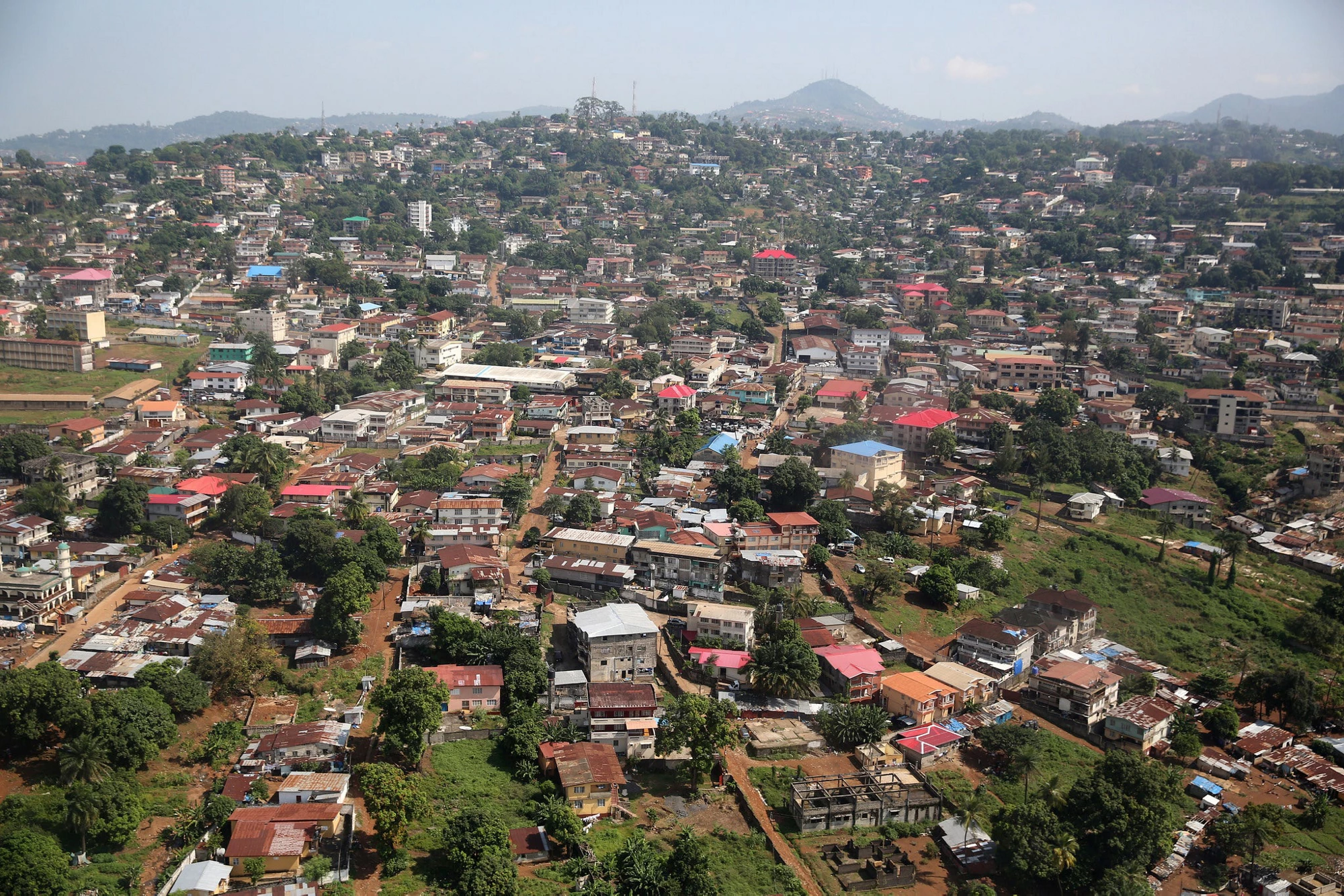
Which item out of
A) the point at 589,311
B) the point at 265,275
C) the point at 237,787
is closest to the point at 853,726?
the point at 237,787

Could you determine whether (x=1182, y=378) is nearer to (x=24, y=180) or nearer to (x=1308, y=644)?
(x=1308, y=644)

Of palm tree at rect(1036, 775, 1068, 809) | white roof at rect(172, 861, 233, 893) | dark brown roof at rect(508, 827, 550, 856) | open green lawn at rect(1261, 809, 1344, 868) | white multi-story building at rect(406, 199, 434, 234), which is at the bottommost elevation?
open green lawn at rect(1261, 809, 1344, 868)

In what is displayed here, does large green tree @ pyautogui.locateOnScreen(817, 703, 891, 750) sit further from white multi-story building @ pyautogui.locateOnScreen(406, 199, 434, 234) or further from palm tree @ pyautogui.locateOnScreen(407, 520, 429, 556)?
white multi-story building @ pyautogui.locateOnScreen(406, 199, 434, 234)

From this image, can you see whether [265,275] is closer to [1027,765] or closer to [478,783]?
[478,783]

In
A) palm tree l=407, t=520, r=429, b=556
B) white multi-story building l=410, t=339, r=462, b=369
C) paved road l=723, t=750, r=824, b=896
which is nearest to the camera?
paved road l=723, t=750, r=824, b=896

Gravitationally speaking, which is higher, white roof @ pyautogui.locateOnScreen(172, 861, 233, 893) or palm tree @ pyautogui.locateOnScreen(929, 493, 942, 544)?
palm tree @ pyautogui.locateOnScreen(929, 493, 942, 544)

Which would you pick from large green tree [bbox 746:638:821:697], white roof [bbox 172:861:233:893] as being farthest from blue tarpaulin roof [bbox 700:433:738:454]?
white roof [bbox 172:861:233:893]
